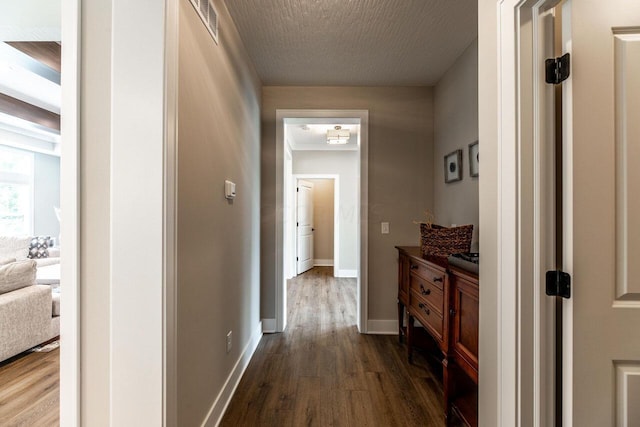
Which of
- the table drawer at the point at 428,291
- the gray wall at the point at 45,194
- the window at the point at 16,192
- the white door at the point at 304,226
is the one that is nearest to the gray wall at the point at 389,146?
the table drawer at the point at 428,291

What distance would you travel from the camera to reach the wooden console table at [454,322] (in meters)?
1.43

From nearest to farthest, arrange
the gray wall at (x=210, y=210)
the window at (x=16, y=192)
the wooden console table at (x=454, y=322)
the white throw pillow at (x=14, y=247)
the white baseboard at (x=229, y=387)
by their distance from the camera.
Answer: the gray wall at (x=210, y=210)
the wooden console table at (x=454, y=322)
the white baseboard at (x=229, y=387)
the white throw pillow at (x=14, y=247)
the window at (x=16, y=192)

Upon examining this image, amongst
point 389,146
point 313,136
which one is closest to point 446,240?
point 389,146

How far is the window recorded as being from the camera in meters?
5.41

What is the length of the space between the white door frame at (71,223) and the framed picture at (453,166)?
8.12 feet

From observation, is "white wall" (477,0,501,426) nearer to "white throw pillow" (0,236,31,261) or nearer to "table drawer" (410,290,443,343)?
"table drawer" (410,290,443,343)

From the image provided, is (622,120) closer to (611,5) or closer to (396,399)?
(611,5)

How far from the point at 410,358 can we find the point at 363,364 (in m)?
0.40

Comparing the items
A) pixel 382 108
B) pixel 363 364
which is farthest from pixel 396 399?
pixel 382 108

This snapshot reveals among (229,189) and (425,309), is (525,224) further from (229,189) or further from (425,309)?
(229,189)

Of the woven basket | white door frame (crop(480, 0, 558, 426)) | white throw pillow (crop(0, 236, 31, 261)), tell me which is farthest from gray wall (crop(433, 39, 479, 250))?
white throw pillow (crop(0, 236, 31, 261))

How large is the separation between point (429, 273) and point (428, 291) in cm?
13

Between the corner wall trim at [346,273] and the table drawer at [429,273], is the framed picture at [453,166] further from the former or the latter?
the corner wall trim at [346,273]

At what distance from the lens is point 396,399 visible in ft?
6.22
